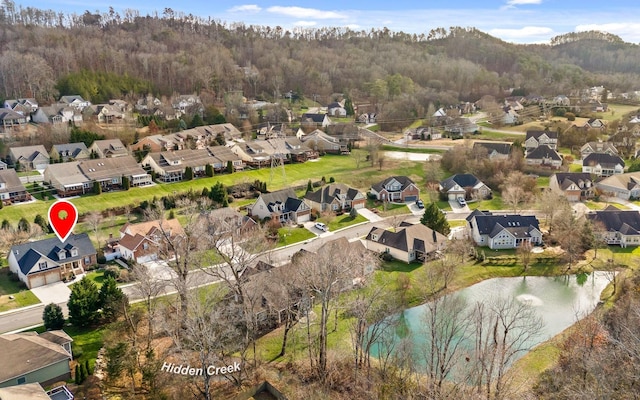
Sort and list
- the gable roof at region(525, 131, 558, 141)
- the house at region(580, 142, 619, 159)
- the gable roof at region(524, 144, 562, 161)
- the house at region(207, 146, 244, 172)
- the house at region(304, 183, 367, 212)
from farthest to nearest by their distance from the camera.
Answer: the gable roof at region(525, 131, 558, 141)
the house at region(580, 142, 619, 159)
the gable roof at region(524, 144, 562, 161)
the house at region(207, 146, 244, 172)
the house at region(304, 183, 367, 212)

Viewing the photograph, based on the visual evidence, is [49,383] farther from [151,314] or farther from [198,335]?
[198,335]

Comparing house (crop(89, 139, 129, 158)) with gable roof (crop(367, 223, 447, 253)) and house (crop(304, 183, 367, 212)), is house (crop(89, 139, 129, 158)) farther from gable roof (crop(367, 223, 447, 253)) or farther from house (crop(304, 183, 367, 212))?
gable roof (crop(367, 223, 447, 253))

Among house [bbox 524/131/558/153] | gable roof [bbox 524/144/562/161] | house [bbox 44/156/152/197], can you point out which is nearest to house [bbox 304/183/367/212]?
house [bbox 44/156/152/197]

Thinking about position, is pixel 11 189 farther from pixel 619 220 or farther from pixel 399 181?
pixel 619 220

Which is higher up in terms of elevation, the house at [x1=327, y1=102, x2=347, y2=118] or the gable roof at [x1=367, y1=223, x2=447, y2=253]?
the house at [x1=327, y1=102, x2=347, y2=118]

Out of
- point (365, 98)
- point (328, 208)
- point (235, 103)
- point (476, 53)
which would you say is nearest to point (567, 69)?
point (476, 53)

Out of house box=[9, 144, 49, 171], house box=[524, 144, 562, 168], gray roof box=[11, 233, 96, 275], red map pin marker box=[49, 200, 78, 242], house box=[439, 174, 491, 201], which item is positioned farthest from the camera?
house box=[524, 144, 562, 168]
